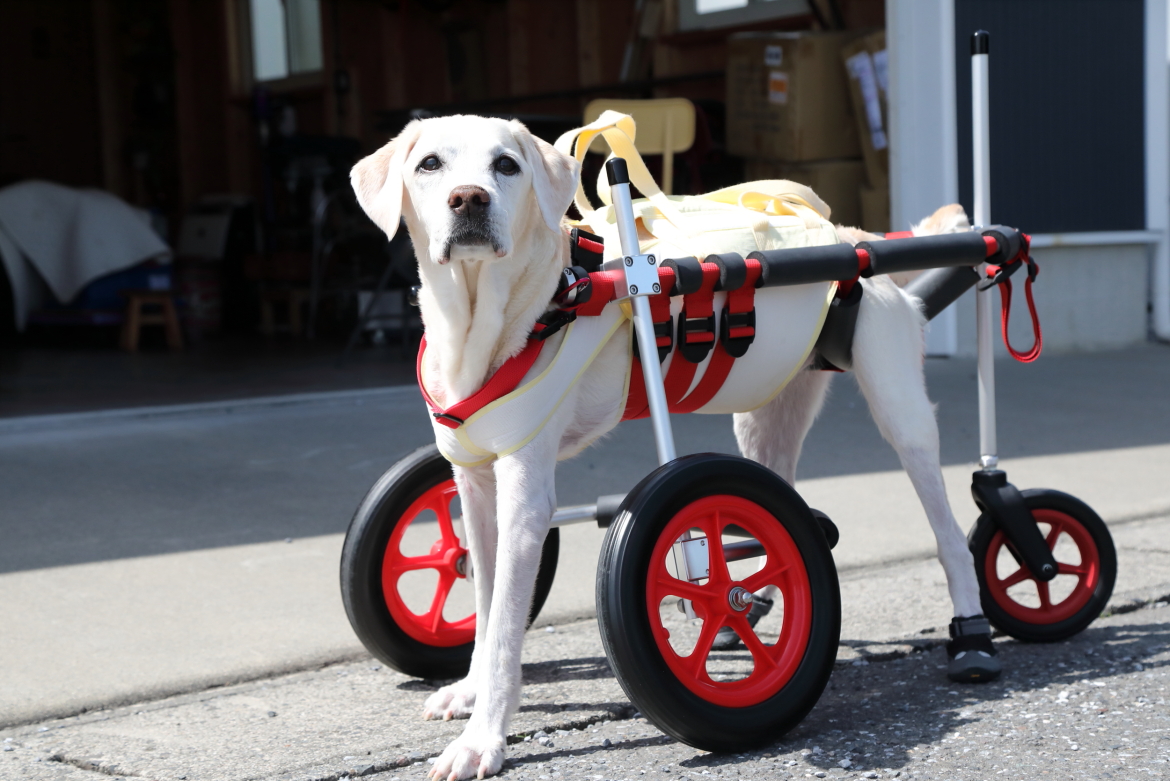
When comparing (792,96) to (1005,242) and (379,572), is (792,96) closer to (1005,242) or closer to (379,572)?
(1005,242)

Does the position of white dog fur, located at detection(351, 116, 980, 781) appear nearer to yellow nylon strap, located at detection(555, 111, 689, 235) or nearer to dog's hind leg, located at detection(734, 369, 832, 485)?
yellow nylon strap, located at detection(555, 111, 689, 235)

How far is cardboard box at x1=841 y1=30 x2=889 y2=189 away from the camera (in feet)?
27.4

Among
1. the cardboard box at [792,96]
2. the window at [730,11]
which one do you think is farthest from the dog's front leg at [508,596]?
the window at [730,11]

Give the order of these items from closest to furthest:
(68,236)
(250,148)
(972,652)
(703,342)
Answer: (703,342)
(972,652)
(68,236)
(250,148)

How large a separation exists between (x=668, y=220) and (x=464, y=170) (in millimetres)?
620

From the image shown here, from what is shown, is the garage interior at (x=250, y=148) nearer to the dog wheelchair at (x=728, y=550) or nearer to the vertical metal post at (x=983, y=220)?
the dog wheelchair at (x=728, y=550)

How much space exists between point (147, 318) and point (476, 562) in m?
8.42

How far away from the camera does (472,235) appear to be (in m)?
2.31

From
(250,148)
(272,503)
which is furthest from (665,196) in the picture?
(250,148)

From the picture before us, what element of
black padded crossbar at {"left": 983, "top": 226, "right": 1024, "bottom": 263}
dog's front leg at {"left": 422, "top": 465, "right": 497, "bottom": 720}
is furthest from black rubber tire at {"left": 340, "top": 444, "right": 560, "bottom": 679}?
black padded crossbar at {"left": 983, "top": 226, "right": 1024, "bottom": 263}

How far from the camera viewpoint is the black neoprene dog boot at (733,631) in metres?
3.08

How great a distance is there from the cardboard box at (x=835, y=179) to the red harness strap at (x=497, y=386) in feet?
21.4

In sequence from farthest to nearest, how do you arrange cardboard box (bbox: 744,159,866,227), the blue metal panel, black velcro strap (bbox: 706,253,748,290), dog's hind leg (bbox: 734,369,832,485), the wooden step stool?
the wooden step stool, cardboard box (bbox: 744,159,866,227), the blue metal panel, dog's hind leg (bbox: 734,369,832,485), black velcro strap (bbox: 706,253,748,290)

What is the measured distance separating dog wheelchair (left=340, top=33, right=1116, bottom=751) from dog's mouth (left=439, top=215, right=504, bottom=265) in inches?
12.5
